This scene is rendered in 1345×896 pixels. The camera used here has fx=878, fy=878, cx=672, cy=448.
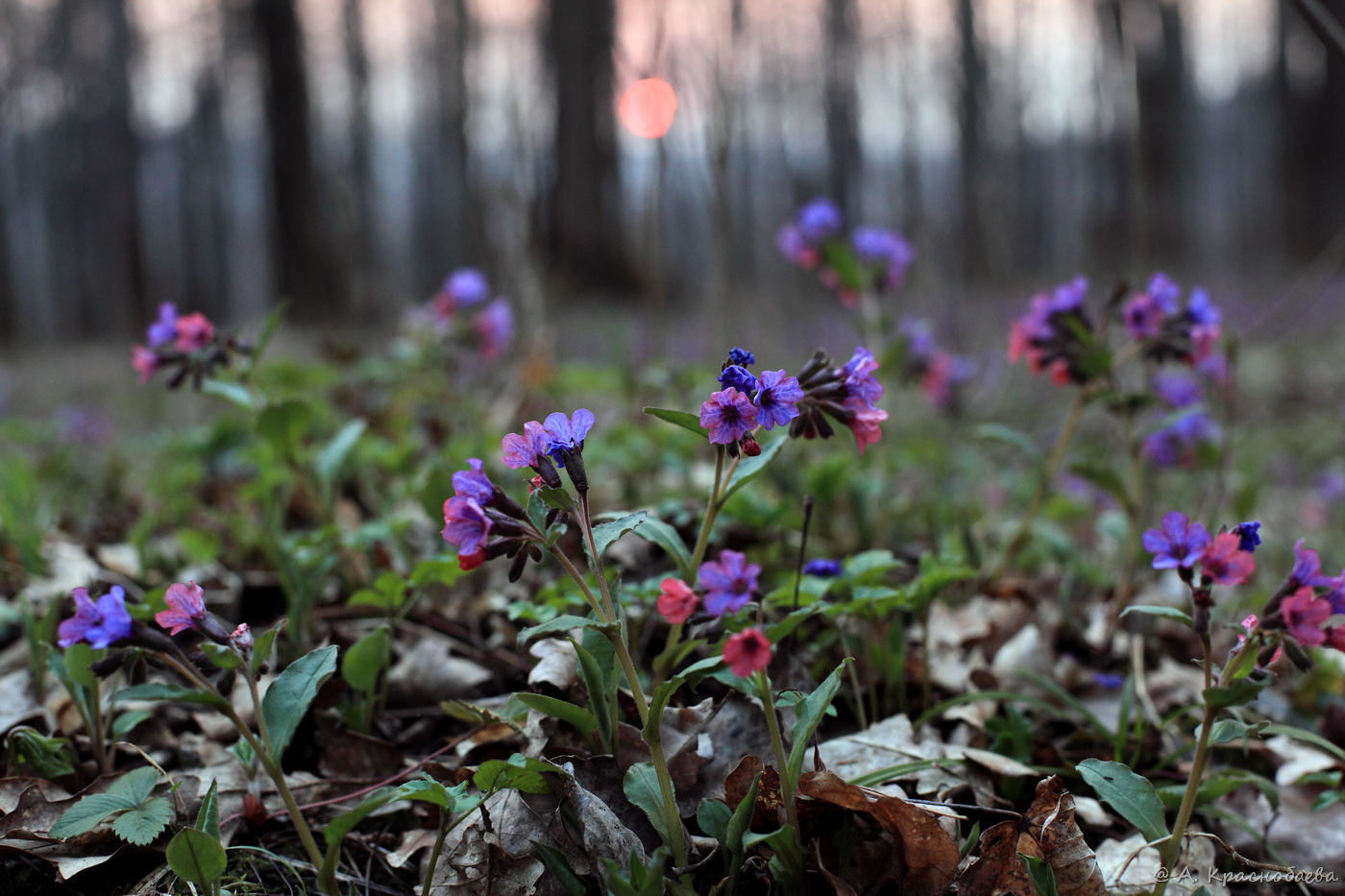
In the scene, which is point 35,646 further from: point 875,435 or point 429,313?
point 429,313

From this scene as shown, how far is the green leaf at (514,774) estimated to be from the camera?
994 millimetres

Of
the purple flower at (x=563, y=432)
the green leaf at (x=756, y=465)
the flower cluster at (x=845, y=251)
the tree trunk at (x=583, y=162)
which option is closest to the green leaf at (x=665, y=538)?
the green leaf at (x=756, y=465)

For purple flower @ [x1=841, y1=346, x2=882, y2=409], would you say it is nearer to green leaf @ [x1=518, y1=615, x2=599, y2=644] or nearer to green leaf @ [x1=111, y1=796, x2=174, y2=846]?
green leaf @ [x1=518, y1=615, x2=599, y2=644]

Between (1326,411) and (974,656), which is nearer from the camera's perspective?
(974,656)

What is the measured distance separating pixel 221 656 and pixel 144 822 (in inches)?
8.9

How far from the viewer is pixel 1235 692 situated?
3.01 feet

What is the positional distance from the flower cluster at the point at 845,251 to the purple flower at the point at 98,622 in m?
1.97

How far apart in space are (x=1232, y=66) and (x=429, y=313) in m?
39.3

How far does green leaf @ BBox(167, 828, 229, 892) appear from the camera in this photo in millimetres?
949

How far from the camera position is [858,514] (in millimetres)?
2156

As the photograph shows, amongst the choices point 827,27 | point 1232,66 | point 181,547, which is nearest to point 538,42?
point 827,27

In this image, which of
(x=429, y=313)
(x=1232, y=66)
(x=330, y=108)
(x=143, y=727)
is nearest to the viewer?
(x=143, y=727)

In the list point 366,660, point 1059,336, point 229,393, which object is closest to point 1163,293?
point 1059,336

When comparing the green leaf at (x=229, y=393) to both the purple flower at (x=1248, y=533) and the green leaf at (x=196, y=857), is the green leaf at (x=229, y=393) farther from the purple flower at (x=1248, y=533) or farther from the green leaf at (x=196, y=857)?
the purple flower at (x=1248, y=533)
